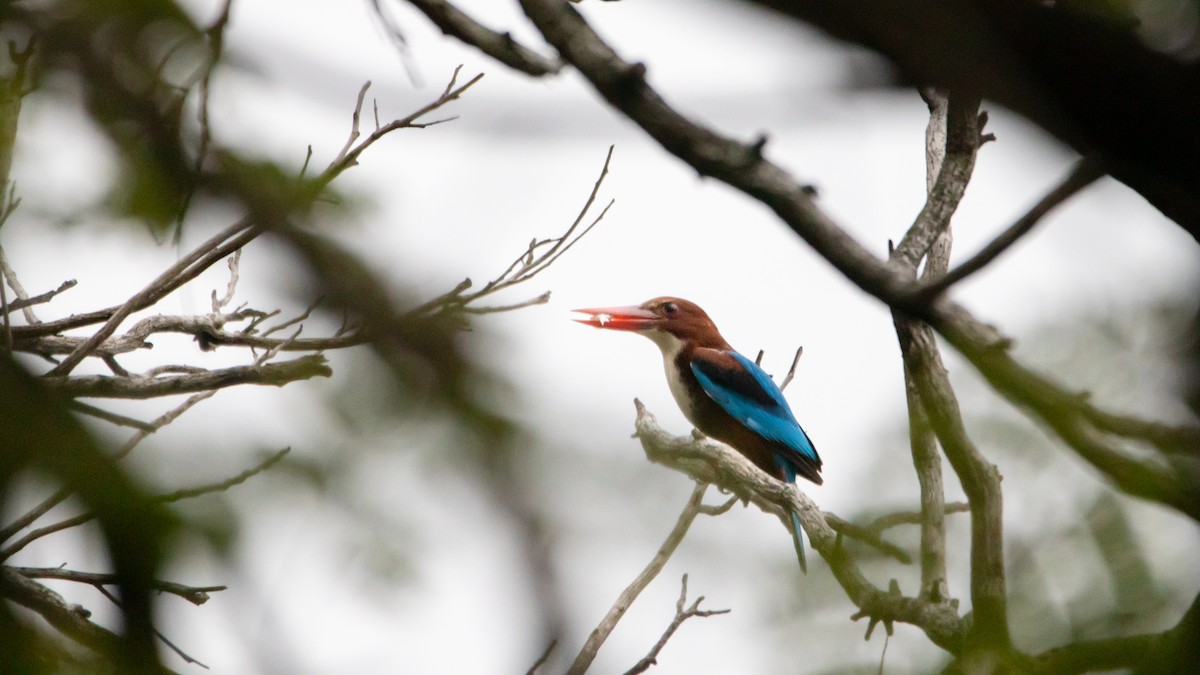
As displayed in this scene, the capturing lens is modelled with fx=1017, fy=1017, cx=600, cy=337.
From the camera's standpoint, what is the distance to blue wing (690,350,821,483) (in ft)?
20.3

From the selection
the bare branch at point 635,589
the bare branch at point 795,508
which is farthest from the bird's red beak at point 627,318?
the bare branch at point 635,589

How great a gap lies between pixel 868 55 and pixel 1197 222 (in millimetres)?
820

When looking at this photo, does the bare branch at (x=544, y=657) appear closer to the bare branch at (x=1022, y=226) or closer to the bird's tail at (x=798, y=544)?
the bare branch at (x=1022, y=226)

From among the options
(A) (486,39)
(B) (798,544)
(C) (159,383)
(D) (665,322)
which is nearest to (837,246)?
(A) (486,39)

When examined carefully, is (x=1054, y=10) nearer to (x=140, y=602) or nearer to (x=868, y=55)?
(x=868, y=55)

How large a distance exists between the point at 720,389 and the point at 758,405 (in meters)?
0.26

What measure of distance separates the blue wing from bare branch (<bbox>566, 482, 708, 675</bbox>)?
339 cm

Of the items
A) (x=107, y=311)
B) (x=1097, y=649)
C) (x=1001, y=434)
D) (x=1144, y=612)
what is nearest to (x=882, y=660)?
(x=1144, y=612)

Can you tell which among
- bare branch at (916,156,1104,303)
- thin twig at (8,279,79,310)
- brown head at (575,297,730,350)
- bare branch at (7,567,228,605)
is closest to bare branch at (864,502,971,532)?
bare branch at (916,156,1104,303)

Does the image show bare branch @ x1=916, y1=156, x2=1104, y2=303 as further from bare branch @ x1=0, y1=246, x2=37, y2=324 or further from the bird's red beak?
the bird's red beak

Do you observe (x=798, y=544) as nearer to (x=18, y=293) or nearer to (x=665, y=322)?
(x=18, y=293)

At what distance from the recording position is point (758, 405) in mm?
6270

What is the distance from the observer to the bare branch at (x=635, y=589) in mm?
1257

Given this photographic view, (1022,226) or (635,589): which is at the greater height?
(635,589)
